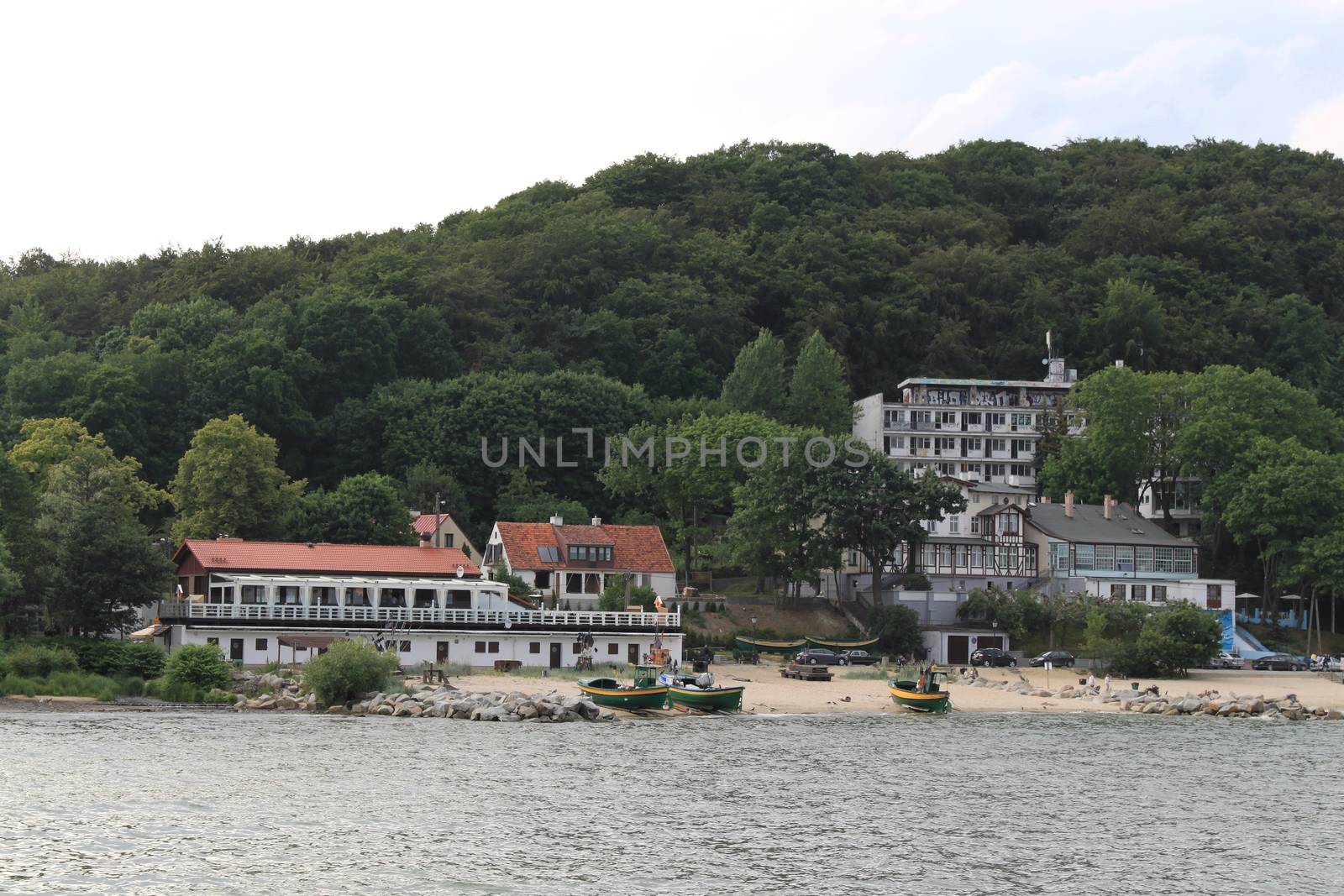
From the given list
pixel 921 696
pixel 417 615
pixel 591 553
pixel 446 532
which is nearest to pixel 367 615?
pixel 417 615

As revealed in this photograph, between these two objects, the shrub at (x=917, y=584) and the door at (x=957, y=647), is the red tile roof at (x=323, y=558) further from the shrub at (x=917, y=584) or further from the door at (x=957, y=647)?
the door at (x=957, y=647)

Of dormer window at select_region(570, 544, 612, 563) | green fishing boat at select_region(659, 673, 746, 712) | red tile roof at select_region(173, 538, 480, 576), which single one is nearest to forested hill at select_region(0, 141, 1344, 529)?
dormer window at select_region(570, 544, 612, 563)

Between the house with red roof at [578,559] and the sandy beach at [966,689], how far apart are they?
10.6 meters

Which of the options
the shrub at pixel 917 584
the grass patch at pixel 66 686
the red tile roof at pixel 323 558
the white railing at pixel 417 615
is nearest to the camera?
the grass patch at pixel 66 686

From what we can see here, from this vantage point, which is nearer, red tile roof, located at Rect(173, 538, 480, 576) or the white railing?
the white railing

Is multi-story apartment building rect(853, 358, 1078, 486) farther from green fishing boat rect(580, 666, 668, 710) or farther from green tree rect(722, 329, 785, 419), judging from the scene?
green fishing boat rect(580, 666, 668, 710)

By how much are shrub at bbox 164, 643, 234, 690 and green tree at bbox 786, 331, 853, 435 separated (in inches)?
2449

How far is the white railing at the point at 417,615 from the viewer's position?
65188mm

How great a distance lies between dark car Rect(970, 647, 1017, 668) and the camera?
262 feet

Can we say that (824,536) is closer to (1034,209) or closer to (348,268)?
(348,268)

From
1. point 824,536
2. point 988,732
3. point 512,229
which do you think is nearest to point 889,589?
point 824,536

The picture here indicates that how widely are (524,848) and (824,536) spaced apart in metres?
49.5

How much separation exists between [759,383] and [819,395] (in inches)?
189

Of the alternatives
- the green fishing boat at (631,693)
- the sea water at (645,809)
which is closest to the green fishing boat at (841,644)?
the green fishing boat at (631,693)
